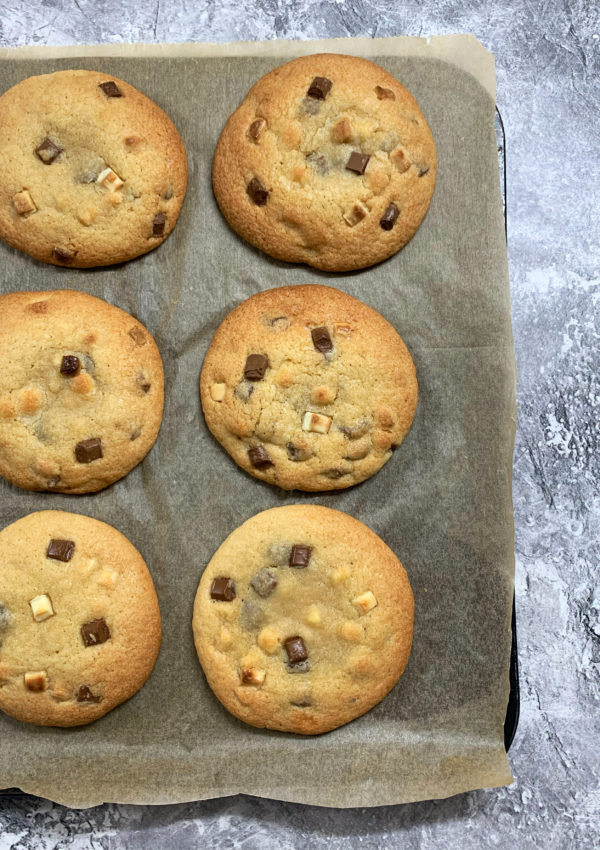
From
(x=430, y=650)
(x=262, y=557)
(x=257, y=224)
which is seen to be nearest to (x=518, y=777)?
(x=430, y=650)

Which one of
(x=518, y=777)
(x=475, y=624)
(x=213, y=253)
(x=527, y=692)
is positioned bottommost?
(x=518, y=777)

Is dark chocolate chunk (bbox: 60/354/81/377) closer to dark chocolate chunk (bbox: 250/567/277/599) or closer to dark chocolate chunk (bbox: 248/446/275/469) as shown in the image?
dark chocolate chunk (bbox: 248/446/275/469)

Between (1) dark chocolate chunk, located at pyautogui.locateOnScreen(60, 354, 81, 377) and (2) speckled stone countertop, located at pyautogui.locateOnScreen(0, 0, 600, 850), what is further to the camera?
(2) speckled stone countertop, located at pyautogui.locateOnScreen(0, 0, 600, 850)

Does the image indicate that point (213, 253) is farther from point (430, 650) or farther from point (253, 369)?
point (430, 650)

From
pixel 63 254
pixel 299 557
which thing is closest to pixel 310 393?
pixel 299 557

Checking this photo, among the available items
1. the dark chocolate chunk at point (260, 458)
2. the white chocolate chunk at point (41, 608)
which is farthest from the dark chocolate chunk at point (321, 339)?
the white chocolate chunk at point (41, 608)

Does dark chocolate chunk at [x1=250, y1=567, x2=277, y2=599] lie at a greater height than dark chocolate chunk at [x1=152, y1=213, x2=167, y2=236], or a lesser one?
lesser

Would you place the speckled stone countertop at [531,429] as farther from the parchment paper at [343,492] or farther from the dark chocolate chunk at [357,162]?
the dark chocolate chunk at [357,162]

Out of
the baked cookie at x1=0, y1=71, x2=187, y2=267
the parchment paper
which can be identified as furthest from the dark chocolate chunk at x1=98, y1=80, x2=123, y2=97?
the parchment paper
